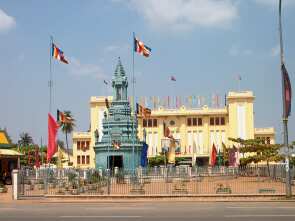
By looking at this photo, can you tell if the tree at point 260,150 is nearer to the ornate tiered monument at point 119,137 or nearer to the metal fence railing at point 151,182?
the metal fence railing at point 151,182

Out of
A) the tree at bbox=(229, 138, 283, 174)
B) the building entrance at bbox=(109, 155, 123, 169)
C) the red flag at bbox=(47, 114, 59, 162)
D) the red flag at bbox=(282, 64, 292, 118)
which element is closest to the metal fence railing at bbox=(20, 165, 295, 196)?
the red flag at bbox=(47, 114, 59, 162)

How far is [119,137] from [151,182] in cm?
1669

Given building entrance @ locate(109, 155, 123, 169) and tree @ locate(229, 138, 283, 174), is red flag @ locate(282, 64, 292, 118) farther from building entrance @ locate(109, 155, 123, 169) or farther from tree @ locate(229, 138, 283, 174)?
building entrance @ locate(109, 155, 123, 169)

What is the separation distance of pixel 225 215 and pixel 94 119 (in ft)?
292

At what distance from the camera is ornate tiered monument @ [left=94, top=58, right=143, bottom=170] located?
51.2 metres

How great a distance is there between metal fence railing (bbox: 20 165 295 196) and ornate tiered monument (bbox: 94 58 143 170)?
8.86 m

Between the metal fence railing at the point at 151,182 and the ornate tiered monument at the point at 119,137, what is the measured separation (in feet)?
29.1

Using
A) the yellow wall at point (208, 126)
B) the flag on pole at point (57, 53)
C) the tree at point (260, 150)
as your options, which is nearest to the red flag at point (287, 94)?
the flag on pole at point (57, 53)

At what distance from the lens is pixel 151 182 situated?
3675 cm

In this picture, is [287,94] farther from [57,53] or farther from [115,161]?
[115,161]

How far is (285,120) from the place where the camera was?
24.5 meters

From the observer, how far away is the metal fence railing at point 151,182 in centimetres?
2800

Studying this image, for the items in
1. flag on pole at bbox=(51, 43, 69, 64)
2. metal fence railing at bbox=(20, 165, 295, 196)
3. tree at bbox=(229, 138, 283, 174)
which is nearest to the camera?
metal fence railing at bbox=(20, 165, 295, 196)

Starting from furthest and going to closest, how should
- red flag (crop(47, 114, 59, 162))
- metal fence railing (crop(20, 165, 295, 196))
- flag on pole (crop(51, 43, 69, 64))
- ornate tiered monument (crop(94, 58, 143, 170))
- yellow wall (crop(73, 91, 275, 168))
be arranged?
yellow wall (crop(73, 91, 275, 168)) → ornate tiered monument (crop(94, 58, 143, 170)) → flag on pole (crop(51, 43, 69, 64)) → red flag (crop(47, 114, 59, 162)) → metal fence railing (crop(20, 165, 295, 196))
